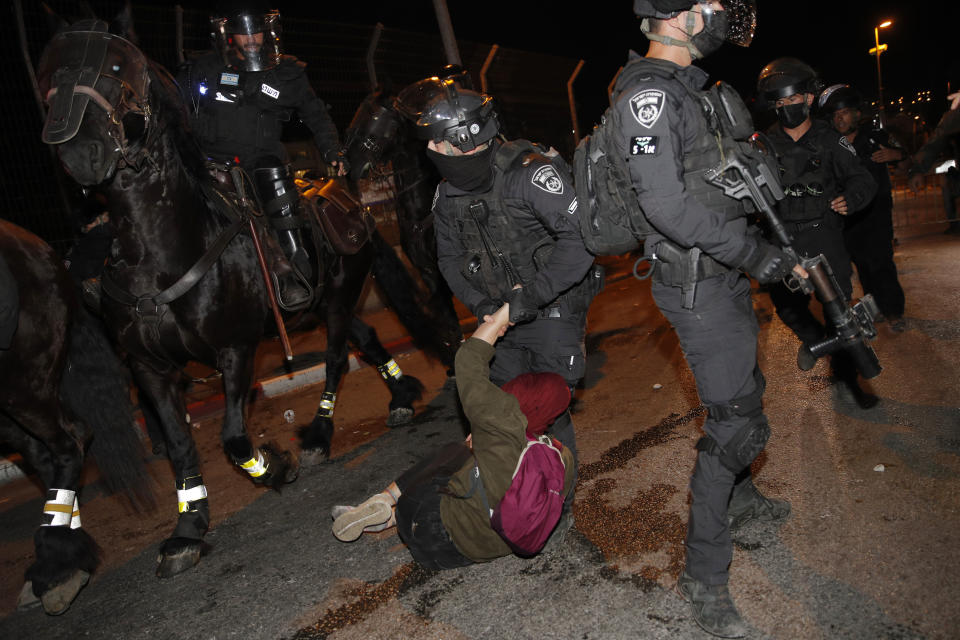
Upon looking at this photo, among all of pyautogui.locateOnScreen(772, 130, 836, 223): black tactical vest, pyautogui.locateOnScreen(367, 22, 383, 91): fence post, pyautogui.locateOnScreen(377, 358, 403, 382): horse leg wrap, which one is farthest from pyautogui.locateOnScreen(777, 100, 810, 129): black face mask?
pyautogui.locateOnScreen(367, 22, 383, 91): fence post

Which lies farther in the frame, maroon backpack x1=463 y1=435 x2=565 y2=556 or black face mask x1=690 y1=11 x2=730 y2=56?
maroon backpack x1=463 y1=435 x2=565 y2=556

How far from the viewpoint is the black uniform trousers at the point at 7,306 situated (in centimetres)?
374

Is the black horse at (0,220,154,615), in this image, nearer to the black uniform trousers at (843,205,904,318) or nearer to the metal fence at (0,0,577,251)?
the metal fence at (0,0,577,251)

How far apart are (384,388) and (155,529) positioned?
9.01ft

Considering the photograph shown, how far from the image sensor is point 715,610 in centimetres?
242

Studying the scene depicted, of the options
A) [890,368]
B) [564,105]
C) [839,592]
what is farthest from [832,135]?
[564,105]

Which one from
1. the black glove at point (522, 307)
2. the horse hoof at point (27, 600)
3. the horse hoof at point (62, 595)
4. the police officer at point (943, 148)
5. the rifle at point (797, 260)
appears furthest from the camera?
the police officer at point (943, 148)

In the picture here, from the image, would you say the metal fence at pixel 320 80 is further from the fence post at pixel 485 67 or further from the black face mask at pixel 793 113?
the black face mask at pixel 793 113

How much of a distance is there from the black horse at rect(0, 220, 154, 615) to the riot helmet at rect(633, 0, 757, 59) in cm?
376

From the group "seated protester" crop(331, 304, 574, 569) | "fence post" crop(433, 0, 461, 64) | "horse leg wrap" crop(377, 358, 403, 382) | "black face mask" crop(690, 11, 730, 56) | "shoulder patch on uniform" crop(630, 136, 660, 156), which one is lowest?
"horse leg wrap" crop(377, 358, 403, 382)

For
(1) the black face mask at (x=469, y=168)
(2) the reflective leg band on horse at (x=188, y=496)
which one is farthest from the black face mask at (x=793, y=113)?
(2) the reflective leg band on horse at (x=188, y=496)

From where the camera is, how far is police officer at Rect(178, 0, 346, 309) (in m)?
4.27

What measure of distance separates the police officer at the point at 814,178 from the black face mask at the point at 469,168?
88.8 inches

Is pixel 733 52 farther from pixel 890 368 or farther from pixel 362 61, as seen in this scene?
pixel 890 368
